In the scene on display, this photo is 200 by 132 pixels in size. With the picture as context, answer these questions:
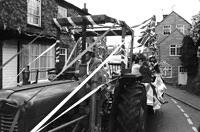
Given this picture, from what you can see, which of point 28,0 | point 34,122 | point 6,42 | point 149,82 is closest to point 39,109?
point 34,122

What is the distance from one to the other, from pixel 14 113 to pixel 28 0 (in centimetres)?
1254

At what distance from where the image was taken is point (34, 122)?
3.25m

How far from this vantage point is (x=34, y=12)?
15.5 metres

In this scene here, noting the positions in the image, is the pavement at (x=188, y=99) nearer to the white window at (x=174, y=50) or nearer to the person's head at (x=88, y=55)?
the person's head at (x=88, y=55)

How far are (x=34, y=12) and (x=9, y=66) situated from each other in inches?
160

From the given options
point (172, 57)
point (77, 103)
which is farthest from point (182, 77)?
point (77, 103)

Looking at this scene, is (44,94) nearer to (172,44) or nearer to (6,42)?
(6,42)

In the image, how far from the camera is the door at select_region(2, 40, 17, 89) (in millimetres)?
12609

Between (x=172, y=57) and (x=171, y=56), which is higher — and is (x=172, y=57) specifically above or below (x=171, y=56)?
below

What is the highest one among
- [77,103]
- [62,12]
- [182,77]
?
[62,12]

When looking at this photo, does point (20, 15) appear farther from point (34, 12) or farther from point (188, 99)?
point (188, 99)

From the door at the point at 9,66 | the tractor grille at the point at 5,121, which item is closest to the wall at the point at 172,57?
the door at the point at 9,66

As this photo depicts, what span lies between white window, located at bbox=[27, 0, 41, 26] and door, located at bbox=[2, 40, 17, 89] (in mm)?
2242

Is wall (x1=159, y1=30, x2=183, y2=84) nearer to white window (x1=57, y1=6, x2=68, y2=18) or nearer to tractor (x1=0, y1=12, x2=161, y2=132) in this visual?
white window (x1=57, y1=6, x2=68, y2=18)
